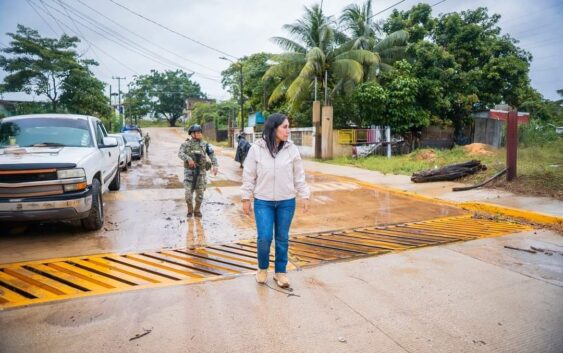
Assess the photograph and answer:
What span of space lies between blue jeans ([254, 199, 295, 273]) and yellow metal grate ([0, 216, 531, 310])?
614 millimetres

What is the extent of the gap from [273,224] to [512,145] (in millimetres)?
7982

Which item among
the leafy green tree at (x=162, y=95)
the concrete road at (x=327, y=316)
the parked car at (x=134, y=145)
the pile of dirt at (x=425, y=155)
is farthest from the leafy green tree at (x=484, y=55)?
the leafy green tree at (x=162, y=95)

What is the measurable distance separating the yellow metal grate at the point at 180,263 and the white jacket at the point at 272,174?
43.5 inches

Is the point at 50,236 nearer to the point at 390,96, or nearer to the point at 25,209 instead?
the point at 25,209

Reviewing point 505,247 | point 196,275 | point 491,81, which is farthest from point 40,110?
point 491,81

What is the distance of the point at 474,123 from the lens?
80.1ft

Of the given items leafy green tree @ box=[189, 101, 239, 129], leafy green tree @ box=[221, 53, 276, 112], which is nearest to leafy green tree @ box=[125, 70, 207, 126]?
leafy green tree @ box=[189, 101, 239, 129]

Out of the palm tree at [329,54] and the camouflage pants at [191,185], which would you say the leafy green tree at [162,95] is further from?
the camouflage pants at [191,185]

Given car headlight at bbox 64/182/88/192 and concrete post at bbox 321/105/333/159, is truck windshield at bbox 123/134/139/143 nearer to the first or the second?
concrete post at bbox 321/105/333/159

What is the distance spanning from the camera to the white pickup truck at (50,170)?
199 inches

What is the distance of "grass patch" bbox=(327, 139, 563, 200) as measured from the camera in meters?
8.98

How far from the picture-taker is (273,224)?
395 cm

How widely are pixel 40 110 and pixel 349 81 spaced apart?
17133mm

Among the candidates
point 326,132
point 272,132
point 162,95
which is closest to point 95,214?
point 272,132
